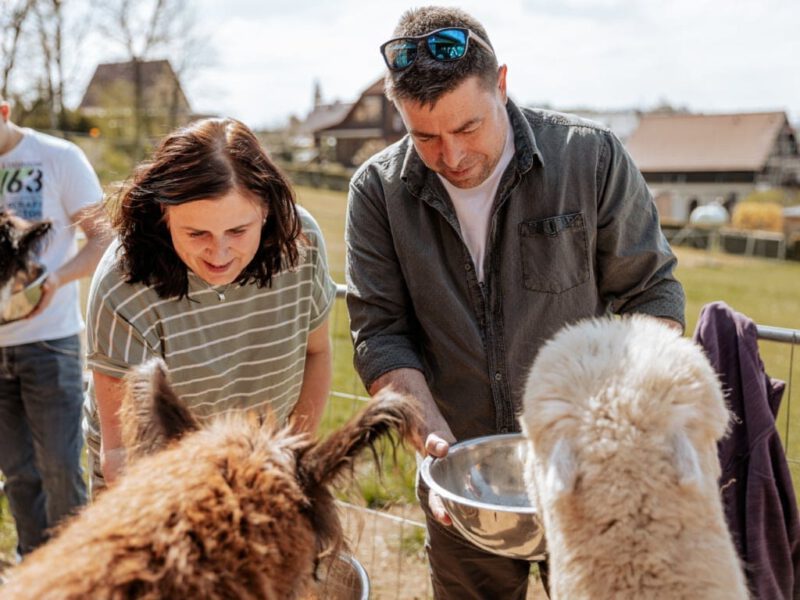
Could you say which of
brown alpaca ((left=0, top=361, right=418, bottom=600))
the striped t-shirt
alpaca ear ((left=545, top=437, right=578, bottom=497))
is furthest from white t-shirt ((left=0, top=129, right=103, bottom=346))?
alpaca ear ((left=545, top=437, right=578, bottom=497))

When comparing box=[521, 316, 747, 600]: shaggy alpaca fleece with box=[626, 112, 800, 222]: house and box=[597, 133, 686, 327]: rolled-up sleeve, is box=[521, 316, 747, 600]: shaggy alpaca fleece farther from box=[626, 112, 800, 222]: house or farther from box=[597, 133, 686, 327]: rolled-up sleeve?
box=[626, 112, 800, 222]: house

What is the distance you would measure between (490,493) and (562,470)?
0.94 metres

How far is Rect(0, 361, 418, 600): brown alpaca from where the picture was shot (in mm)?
1383

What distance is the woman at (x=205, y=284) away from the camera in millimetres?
2432

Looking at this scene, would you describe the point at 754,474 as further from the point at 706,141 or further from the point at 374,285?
the point at 706,141

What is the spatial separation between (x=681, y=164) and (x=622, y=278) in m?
69.5

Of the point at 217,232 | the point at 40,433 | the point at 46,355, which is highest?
the point at 217,232

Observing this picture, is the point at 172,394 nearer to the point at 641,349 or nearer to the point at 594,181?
the point at 641,349

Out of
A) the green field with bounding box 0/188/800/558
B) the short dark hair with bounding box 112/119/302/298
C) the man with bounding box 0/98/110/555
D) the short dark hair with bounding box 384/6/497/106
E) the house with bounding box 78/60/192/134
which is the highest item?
the house with bounding box 78/60/192/134

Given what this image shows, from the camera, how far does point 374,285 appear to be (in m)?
3.08

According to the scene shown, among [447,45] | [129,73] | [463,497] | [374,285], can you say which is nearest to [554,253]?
[374,285]

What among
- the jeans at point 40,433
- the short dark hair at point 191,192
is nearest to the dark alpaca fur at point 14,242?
the jeans at point 40,433

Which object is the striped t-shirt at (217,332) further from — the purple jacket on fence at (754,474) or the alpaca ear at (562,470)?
the purple jacket on fence at (754,474)

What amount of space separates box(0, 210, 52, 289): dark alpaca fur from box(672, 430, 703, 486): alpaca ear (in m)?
3.29
